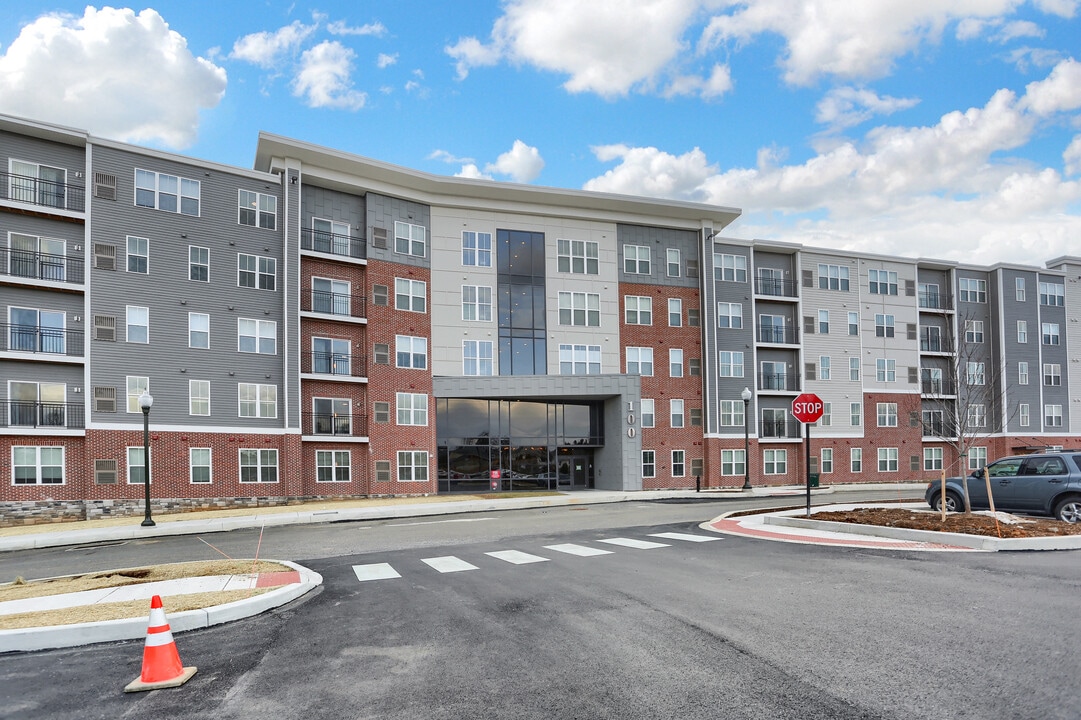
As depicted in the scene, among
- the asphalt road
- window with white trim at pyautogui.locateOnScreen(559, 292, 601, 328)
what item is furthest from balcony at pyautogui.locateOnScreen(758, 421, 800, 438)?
Answer: the asphalt road

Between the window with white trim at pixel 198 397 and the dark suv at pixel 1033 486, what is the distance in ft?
96.8

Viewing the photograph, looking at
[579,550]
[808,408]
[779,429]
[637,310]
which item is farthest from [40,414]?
[779,429]

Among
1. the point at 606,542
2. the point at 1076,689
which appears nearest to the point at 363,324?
the point at 606,542

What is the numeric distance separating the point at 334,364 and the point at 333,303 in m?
3.15

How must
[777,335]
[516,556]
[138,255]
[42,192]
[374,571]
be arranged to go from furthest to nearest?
[777,335] < [138,255] < [42,192] < [516,556] < [374,571]

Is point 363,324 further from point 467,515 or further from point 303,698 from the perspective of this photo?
point 303,698

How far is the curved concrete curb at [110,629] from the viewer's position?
763 centimetres

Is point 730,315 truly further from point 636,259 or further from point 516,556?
point 516,556

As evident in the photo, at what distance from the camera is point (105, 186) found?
1199 inches

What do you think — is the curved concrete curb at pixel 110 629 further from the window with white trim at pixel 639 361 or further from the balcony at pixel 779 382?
the balcony at pixel 779 382

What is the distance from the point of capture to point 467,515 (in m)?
25.6

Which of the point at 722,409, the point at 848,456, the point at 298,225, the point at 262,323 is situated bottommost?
the point at 848,456

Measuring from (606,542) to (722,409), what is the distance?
30.4 m

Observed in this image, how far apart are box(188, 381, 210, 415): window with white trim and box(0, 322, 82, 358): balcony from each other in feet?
15.1
